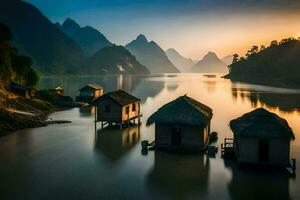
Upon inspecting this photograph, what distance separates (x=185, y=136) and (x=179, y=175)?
6.52 meters

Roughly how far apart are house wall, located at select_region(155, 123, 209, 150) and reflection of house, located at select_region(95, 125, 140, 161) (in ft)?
14.0

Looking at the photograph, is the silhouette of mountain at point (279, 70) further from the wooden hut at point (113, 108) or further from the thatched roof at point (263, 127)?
the thatched roof at point (263, 127)

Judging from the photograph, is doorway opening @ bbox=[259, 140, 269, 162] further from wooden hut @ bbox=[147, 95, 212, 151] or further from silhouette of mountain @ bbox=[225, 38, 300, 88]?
silhouette of mountain @ bbox=[225, 38, 300, 88]

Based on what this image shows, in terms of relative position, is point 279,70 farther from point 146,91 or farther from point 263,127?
point 263,127

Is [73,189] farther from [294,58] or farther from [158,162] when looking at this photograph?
[294,58]

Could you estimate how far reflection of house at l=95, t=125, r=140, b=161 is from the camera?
34.9m

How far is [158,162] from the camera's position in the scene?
101ft

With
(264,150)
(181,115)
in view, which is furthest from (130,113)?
(264,150)

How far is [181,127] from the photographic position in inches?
1289

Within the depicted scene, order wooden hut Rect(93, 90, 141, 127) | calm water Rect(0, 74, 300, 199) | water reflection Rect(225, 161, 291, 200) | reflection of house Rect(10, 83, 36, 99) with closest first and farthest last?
water reflection Rect(225, 161, 291, 200) < calm water Rect(0, 74, 300, 199) < wooden hut Rect(93, 90, 141, 127) < reflection of house Rect(10, 83, 36, 99)

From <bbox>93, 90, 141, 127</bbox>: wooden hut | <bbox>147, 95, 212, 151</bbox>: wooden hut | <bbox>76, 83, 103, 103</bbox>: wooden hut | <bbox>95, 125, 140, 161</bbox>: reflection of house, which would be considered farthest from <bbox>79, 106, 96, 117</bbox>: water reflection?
<bbox>147, 95, 212, 151</bbox>: wooden hut

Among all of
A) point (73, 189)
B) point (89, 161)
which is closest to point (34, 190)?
point (73, 189)

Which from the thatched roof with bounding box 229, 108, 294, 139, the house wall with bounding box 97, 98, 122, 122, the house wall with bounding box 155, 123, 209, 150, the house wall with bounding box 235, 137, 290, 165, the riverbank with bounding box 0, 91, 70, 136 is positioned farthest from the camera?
the house wall with bounding box 97, 98, 122, 122

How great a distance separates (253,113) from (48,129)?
2902cm
